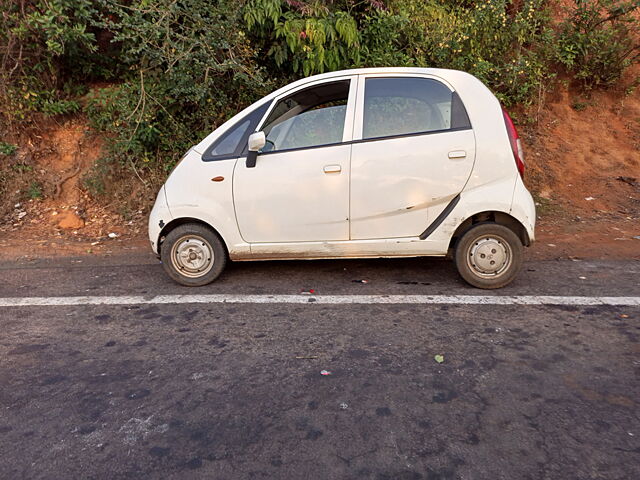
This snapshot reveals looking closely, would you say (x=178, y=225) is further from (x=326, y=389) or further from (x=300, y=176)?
(x=326, y=389)

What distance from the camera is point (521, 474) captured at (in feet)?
6.82

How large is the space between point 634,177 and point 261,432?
25.9 ft

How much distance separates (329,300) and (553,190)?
5299 mm

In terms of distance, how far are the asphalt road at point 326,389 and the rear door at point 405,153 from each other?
2.26 ft

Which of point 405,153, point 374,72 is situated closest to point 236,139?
point 374,72

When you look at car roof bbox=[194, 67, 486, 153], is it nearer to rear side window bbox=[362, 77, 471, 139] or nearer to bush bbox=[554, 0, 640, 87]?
rear side window bbox=[362, 77, 471, 139]

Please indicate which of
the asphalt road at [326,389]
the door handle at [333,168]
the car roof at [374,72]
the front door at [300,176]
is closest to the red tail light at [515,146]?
the car roof at [374,72]

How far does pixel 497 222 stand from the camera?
4.31 meters

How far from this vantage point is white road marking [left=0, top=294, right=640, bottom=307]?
3.97 meters

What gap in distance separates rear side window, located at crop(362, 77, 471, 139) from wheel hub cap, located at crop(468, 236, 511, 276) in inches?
40.4

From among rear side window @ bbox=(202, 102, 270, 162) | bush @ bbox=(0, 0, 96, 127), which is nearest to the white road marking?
rear side window @ bbox=(202, 102, 270, 162)

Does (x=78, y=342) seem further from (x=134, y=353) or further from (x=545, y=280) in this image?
(x=545, y=280)

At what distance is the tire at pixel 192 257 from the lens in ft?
14.9

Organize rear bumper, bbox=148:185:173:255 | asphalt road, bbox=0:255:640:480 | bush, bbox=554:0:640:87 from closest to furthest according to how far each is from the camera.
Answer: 1. asphalt road, bbox=0:255:640:480
2. rear bumper, bbox=148:185:173:255
3. bush, bbox=554:0:640:87
